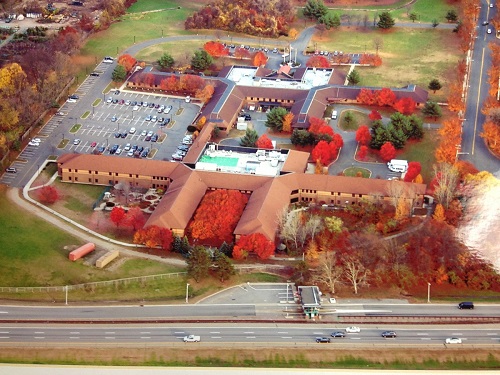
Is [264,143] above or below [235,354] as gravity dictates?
below

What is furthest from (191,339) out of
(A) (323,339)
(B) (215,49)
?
(B) (215,49)

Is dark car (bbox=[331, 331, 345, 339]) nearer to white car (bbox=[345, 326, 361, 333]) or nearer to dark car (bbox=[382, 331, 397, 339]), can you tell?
white car (bbox=[345, 326, 361, 333])

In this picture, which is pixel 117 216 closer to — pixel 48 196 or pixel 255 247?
pixel 48 196

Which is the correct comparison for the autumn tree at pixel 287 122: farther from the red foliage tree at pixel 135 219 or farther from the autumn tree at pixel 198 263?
the autumn tree at pixel 198 263

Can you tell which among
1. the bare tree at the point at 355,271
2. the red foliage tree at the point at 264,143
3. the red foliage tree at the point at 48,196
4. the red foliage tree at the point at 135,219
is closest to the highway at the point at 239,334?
the bare tree at the point at 355,271

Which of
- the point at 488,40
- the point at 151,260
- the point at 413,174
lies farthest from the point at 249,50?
the point at 151,260

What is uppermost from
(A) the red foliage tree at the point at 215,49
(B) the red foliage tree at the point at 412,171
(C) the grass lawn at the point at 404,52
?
(B) the red foliage tree at the point at 412,171

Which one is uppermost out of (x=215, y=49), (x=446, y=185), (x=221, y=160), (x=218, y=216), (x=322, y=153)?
(x=218, y=216)
